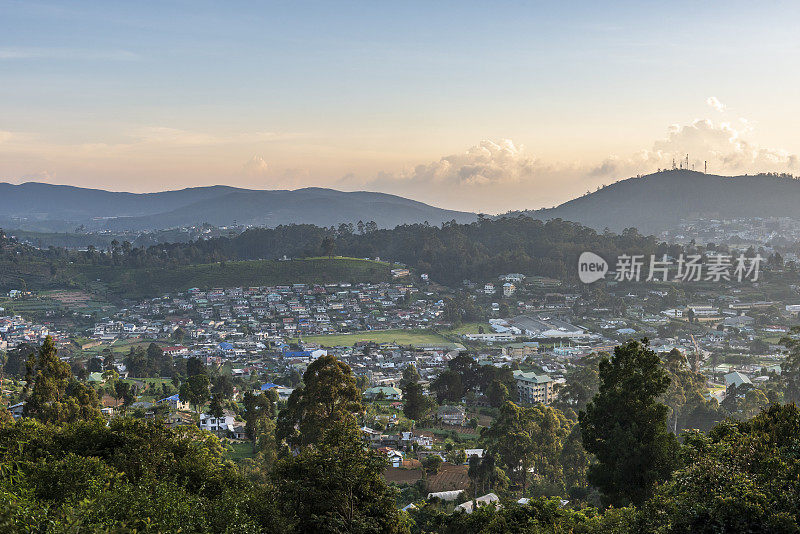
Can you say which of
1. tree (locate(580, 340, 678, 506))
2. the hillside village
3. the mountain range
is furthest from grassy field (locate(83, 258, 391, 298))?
the mountain range

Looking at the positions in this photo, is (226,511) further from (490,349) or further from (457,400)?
(490,349)

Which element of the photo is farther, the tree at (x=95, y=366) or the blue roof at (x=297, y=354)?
the blue roof at (x=297, y=354)

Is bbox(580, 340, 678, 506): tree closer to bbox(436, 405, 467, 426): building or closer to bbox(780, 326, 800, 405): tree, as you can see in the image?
bbox(436, 405, 467, 426): building

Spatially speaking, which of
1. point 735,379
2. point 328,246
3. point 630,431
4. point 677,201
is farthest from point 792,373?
point 677,201

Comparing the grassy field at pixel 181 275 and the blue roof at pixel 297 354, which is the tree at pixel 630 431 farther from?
the grassy field at pixel 181 275

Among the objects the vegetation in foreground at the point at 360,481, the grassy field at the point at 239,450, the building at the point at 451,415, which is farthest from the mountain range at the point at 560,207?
the vegetation in foreground at the point at 360,481

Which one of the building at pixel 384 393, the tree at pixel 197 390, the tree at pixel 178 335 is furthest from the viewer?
the tree at pixel 178 335

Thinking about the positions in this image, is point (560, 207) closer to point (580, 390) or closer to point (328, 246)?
point (328, 246)
